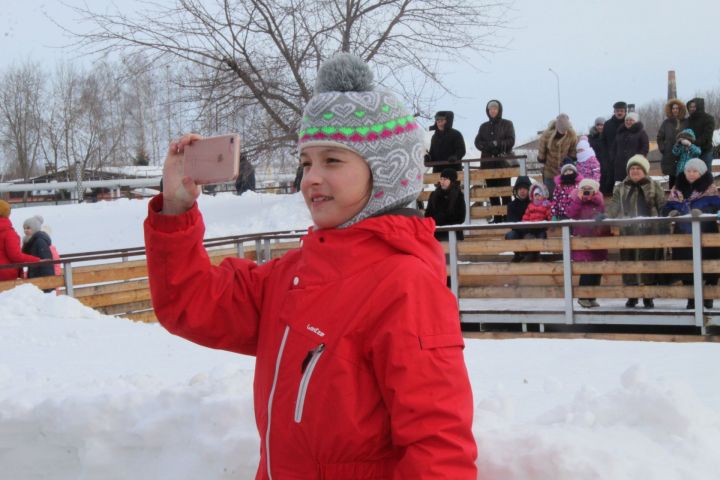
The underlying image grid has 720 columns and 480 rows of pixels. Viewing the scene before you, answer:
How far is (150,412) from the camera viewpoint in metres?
4.08

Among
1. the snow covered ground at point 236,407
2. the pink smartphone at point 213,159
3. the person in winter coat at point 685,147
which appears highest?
the person in winter coat at point 685,147

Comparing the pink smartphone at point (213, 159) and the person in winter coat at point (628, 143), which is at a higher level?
the person in winter coat at point (628, 143)

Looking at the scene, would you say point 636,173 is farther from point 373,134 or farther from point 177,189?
point 177,189

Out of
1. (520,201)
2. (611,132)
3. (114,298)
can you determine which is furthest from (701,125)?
(114,298)

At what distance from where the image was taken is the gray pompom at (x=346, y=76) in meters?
2.38

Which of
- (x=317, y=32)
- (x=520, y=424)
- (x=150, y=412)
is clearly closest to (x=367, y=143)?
(x=520, y=424)

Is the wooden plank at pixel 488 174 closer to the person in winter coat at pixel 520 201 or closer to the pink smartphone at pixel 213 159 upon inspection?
the person in winter coat at pixel 520 201

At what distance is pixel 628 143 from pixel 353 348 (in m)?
11.9

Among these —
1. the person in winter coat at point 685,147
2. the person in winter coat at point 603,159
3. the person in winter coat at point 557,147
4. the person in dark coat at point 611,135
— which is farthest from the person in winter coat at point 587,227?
the person in winter coat at point 603,159

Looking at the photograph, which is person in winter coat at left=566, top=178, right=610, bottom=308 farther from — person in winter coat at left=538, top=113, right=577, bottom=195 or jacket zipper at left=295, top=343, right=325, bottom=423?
jacket zipper at left=295, top=343, right=325, bottom=423

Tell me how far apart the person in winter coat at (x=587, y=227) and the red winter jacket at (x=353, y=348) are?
24.9 feet

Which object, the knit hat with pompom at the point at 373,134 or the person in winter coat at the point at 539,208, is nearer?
the knit hat with pompom at the point at 373,134

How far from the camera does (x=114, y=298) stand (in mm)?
10523

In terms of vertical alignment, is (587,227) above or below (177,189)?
below
